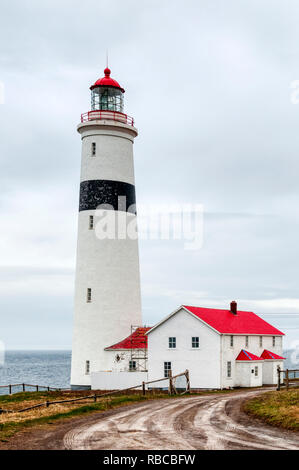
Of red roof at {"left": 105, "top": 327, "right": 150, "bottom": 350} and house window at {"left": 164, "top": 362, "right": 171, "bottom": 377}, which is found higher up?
red roof at {"left": 105, "top": 327, "right": 150, "bottom": 350}

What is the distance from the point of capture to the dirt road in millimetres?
15781

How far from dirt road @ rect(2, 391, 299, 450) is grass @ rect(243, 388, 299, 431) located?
54cm

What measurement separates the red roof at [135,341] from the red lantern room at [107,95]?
15.4 metres

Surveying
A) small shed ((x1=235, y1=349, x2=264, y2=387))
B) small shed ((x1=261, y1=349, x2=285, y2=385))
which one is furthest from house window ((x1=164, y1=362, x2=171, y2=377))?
small shed ((x1=261, y1=349, x2=285, y2=385))

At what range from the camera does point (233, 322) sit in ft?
141

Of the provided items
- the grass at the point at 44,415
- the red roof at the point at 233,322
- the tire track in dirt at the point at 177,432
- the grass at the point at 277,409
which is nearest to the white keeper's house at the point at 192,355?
the red roof at the point at 233,322

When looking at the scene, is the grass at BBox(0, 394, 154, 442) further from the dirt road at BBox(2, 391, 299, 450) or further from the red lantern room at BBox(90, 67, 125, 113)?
the red lantern room at BBox(90, 67, 125, 113)

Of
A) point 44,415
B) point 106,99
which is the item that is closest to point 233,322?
point 106,99

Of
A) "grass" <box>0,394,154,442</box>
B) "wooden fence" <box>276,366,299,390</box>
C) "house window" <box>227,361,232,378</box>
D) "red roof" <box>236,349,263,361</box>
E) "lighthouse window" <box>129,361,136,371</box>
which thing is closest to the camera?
"grass" <box>0,394,154,442</box>

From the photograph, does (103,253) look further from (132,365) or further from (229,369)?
(229,369)

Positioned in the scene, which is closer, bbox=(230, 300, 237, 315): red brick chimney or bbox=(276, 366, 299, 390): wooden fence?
bbox=(276, 366, 299, 390): wooden fence

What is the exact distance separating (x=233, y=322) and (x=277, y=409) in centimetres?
2043

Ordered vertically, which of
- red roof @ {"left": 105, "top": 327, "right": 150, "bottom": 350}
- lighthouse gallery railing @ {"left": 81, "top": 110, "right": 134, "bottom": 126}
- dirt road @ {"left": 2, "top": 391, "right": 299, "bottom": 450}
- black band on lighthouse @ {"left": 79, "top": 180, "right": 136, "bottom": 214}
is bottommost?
dirt road @ {"left": 2, "top": 391, "right": 299, "bottom": 450}
